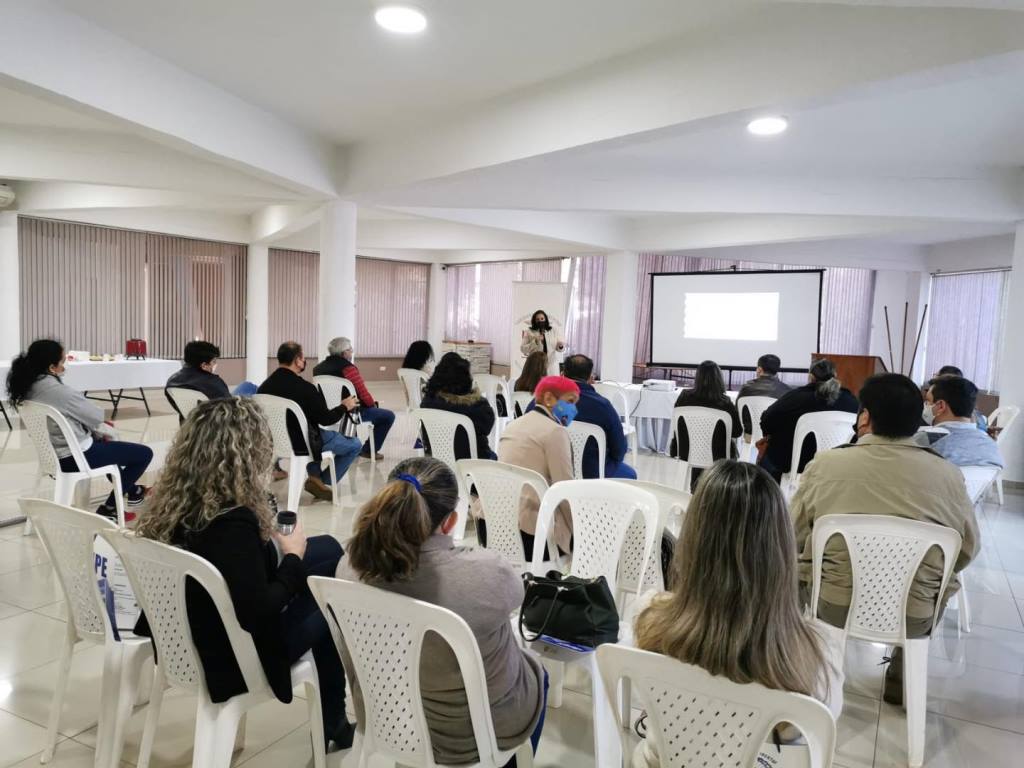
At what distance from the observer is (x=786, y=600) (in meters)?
1.39

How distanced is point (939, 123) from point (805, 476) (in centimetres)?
355

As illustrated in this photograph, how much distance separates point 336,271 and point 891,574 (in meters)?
5.54

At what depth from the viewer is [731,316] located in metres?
10.1

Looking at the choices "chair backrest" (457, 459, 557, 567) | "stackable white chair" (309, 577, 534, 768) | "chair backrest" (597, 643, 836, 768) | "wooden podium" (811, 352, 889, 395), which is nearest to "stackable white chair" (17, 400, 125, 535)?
"chair backrest" (457, 459, 557, 567)

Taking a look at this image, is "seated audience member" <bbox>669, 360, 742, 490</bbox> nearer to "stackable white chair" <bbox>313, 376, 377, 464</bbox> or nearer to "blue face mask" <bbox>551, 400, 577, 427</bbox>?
"blue face mask" <bbox>551, 400, 577, 427</bbox>

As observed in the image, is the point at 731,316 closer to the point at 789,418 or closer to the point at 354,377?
the point at 789,418

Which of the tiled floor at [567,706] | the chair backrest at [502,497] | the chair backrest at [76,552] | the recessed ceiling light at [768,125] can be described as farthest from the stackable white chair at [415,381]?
the chair backrest at [76,552]

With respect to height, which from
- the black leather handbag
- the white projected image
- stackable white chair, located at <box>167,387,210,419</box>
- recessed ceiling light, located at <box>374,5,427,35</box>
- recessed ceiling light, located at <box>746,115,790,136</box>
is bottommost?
the black leather handbag

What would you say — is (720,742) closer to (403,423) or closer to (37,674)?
(37,674)

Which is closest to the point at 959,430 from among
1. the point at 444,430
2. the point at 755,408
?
the point at 755,408

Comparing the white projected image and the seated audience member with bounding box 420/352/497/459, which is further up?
the white projected image

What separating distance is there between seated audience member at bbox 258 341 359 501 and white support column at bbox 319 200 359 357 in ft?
5.52

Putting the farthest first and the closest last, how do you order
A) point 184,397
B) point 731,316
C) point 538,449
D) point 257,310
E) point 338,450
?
point 257,310
point 731,316
point 338,450
point 184,397
point 538,449

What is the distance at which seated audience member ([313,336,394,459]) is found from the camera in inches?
230
